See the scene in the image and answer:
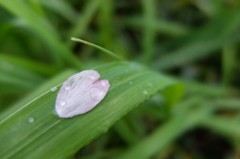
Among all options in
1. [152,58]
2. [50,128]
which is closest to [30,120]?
[50,128]

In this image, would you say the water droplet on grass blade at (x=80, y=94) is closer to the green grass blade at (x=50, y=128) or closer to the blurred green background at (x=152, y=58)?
the green grass blade at (x=50, y=128)

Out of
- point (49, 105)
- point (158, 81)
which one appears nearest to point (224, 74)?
point (158, 81)

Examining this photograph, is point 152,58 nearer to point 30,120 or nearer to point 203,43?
point 203,43

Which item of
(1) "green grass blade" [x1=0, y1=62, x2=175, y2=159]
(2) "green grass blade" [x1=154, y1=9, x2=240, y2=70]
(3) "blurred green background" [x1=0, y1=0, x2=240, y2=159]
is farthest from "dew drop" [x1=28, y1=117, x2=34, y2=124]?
(2) "green grass blade" [x1=154, y1=9, x2=240, y2=70]

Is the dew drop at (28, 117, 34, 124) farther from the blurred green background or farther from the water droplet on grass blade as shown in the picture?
the blurred green background

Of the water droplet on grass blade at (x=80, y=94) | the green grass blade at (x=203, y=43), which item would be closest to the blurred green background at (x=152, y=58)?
the green grass blade at (x=203, y=43)
